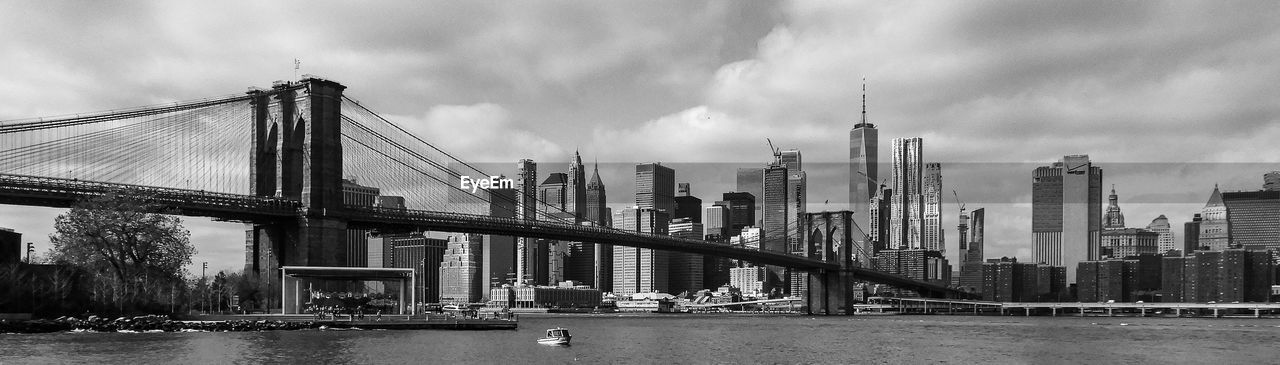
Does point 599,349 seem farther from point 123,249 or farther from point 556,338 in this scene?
point 123,249

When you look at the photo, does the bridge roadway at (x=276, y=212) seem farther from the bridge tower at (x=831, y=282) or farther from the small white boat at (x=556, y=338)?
the bridge tower at (x=831, y=282)

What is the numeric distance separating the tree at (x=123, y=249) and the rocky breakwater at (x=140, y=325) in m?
3.38

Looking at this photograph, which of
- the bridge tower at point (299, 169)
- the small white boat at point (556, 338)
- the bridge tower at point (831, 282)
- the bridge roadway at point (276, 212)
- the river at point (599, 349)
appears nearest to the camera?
the river at point (599, 349)

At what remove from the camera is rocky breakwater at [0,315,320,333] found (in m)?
60.5

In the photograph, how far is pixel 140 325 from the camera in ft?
213

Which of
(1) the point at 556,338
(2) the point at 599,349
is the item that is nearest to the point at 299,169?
(1) the point at 556,338

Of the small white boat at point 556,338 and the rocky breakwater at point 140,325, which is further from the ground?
the rocky breakwater at point 140,325

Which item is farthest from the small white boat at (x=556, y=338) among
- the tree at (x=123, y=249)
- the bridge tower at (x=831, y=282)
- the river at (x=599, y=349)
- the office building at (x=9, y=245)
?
the bridge tower at (x=831, y=282)

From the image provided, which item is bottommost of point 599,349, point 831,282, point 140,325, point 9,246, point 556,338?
point 831,282

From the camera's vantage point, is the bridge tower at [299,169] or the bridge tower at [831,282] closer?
the bridge tower at [299,169]

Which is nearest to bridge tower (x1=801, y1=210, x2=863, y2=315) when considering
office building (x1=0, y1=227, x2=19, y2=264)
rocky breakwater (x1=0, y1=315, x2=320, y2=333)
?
rocky breakwater (x1=0, y1=315, x2=320, y2=333)

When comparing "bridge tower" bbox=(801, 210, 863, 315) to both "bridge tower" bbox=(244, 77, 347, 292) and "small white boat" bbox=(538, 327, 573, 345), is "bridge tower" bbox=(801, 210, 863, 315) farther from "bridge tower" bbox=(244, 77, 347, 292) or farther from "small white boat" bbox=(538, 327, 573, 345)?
"small white boat" bbox=(538, 327, 573, 345)

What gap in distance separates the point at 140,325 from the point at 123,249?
23.7 ft

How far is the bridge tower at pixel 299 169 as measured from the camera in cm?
8606
